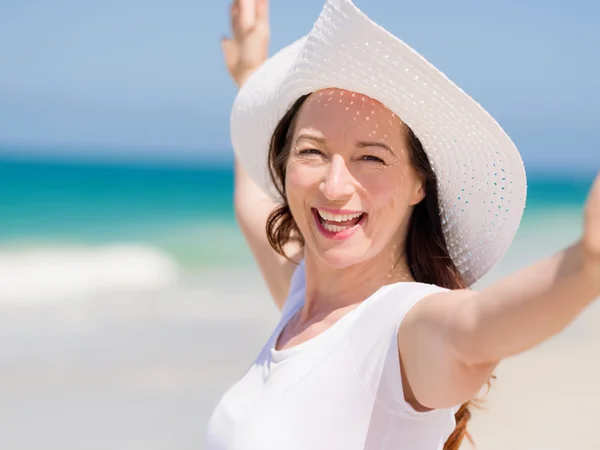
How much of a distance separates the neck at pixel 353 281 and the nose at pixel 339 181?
0.81 feet

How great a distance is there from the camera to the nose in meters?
2.11

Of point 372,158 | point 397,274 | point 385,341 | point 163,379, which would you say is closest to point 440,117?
point 372,158

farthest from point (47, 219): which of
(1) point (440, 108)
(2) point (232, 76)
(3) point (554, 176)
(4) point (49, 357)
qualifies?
(3) point (554, 176)

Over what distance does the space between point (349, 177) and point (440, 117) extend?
246mm

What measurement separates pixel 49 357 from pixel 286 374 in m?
5.99

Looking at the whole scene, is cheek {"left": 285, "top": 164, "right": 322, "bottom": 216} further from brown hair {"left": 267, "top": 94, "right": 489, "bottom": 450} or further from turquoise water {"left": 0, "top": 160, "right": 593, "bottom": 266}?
turquoise water {"left": 0, "top": 160, "right": 593, "bottom": 266}

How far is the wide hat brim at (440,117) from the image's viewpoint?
6.74 ft

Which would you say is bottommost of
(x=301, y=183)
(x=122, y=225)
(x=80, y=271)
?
(x=301, y=183)

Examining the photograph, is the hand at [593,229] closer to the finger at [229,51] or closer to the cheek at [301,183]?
the cheek at [301,183]

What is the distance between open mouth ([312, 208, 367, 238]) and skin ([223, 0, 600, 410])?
0.7 inches

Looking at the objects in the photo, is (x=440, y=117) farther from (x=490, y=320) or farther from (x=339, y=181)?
(x=490, y=320)

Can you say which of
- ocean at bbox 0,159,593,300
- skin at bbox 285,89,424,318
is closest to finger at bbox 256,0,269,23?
skin at bbox 285,89,424,318

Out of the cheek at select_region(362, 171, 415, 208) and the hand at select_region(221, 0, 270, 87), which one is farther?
the hand at select_region(221, 0, 270, 87)

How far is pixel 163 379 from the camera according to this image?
23.0 ft
